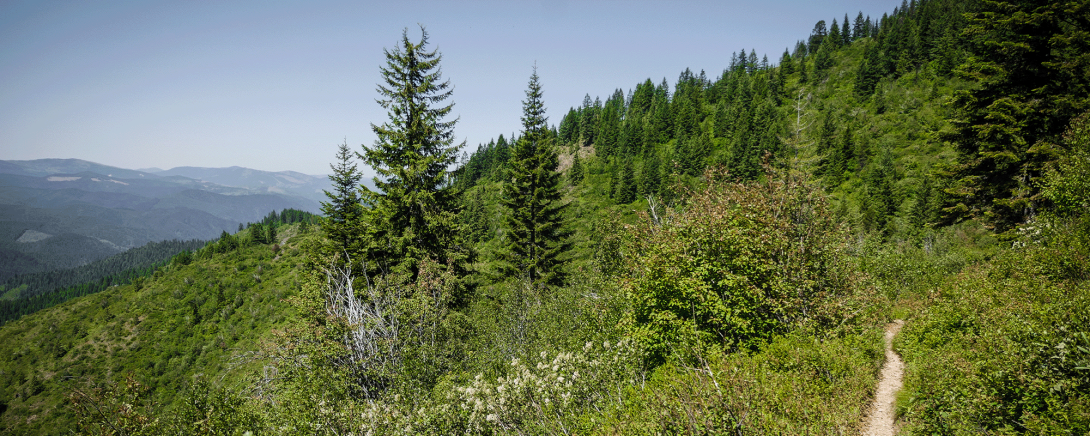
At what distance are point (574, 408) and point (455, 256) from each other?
10.7 meters

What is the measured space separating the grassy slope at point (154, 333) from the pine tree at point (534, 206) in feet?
107

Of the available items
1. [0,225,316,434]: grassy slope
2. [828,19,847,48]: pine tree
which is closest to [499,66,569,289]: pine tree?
[0,225,316,434]: grassy slope

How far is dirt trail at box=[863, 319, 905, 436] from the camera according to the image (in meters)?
8.42

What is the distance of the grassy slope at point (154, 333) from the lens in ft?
158

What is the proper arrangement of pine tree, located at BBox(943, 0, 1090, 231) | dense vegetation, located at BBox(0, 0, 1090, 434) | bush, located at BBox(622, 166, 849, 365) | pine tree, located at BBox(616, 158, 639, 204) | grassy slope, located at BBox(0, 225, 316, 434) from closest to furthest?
dense vegetation, located at BBox(0, 0, 1090, 434) → bush, located at BBox(622, 166, 849, 365) → pine tree, located at BBox(943, 0, 1090, 231) → grassy slope, located at BBox(0, 225, 316, 434) → pine tree, located at BBox(616, 158, 639, 204)

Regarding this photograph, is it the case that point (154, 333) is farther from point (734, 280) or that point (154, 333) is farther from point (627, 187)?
point (627, 187)

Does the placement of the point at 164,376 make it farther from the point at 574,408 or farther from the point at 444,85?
the point at 574,408

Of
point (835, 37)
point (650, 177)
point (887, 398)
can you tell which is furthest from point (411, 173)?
point (835, 37)

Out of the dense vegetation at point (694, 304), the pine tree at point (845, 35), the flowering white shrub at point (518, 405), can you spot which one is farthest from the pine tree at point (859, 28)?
the flowering white shrub at point (518, 405)

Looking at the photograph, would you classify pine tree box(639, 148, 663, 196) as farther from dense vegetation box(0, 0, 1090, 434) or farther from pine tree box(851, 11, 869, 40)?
pine tree box(851, 11, 869, 40)

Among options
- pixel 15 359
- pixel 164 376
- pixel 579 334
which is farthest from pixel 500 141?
pixel 579 334

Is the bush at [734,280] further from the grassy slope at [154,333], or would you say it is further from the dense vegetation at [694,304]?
the grassy slope at [154,333]

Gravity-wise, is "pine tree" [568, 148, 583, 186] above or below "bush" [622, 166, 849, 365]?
above

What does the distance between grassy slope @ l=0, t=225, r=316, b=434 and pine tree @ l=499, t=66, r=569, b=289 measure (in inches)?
1285
